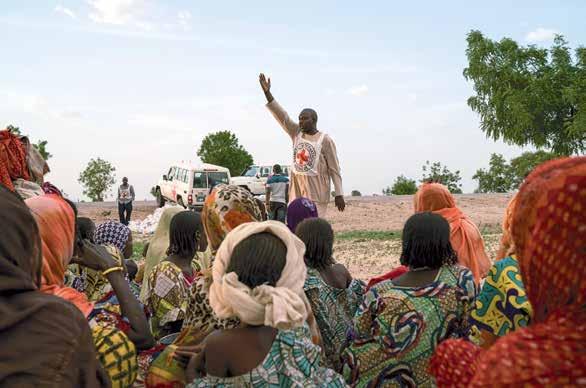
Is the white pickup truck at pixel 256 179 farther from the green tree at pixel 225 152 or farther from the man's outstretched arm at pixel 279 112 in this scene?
the man's outstretched arm at pixel 279 112

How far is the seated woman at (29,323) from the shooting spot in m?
1.82

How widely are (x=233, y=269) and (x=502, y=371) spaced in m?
1.37

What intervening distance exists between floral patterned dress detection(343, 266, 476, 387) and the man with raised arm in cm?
385

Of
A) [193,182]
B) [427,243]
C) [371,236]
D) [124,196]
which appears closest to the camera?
[427,243]

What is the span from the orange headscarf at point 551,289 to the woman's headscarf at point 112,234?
439cm

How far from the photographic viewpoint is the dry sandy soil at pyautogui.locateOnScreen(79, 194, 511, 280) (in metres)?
12.9

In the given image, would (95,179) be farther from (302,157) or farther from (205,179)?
(302,157)

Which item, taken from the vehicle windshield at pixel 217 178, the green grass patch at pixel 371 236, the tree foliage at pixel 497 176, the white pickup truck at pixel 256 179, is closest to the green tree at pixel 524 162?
the tree foliage at pixel 497 176

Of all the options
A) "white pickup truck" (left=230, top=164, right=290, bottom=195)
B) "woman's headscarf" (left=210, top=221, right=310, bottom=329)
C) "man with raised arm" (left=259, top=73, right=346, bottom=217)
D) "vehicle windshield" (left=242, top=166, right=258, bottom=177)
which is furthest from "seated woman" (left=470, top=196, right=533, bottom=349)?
"vehicle windshield" (left=242, top=166, right=258, bottom=177)

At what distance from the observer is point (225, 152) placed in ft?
157

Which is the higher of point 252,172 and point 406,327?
point 252,172

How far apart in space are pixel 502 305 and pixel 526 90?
121ft

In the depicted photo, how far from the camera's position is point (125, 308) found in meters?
3.14

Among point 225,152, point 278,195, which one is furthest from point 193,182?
point 225,152
